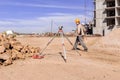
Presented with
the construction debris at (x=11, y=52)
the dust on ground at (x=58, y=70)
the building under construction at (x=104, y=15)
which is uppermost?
the building under construction at (x=104, y=15)

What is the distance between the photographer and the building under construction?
69.0 m

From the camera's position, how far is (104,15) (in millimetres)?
71375

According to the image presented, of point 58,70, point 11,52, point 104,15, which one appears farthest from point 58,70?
point 104,15

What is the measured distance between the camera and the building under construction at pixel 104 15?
69000 millimetres

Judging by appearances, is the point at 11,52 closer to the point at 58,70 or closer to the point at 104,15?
the point at 58,70

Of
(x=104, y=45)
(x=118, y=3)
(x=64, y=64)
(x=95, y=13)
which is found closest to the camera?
(x=64, y=64)

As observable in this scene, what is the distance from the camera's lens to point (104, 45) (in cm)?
2342

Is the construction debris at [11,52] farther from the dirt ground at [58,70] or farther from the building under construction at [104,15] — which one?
the building under construction at [104,15]

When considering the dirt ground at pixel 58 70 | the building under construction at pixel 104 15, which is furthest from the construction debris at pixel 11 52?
the building under construction at pixel 104 15

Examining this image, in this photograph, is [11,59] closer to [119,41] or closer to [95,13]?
[119,41]

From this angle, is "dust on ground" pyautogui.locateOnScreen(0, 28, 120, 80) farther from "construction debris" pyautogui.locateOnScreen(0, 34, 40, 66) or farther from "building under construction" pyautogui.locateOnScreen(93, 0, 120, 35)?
"building under construction" pyautogui.locateOnScreen(93, 0, 120, 35)

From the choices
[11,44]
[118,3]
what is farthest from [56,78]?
[118,3]

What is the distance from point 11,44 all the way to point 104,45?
11.3 meters

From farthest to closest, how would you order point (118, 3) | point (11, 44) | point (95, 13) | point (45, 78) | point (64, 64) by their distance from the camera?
point (95, 13) → point (118, 3) → point (11, 44) → point (64, 64) → point (45, 78)
